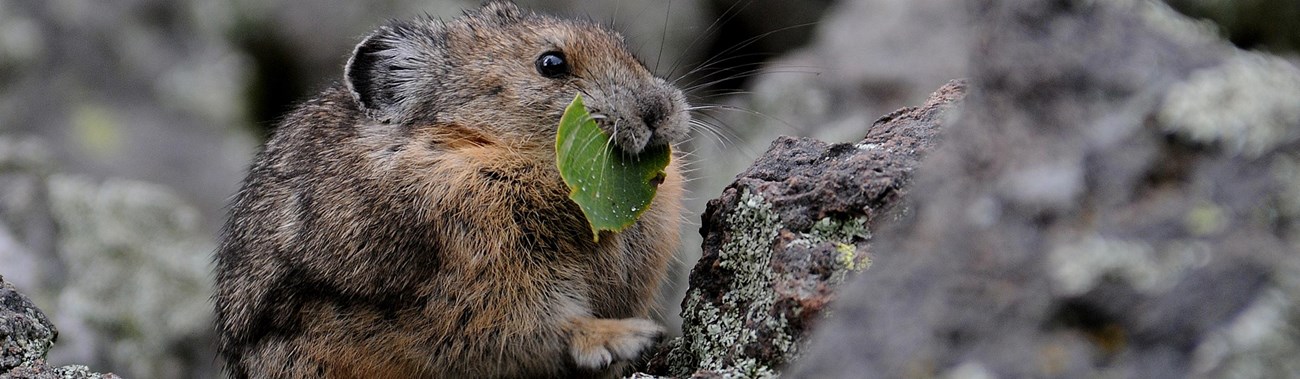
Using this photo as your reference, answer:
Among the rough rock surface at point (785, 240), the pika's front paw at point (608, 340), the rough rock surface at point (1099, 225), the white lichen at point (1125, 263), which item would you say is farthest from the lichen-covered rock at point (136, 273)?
the white lichen at point (1125, 263)

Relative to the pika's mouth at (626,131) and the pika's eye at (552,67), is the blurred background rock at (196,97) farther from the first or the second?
the pika's mouth at (626,131)

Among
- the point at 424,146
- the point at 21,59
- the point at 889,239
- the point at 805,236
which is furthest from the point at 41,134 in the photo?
the point at 889,239

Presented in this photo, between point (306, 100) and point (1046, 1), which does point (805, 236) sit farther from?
point (306, 100)

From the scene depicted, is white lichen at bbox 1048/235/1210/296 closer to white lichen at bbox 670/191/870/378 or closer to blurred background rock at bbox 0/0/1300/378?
white lichen at bbox 670/191/870/378

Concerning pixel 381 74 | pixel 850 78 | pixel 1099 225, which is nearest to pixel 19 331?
pixel 381 74

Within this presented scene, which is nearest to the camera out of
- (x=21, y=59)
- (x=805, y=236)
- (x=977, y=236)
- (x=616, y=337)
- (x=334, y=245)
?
(x=977, y=236)

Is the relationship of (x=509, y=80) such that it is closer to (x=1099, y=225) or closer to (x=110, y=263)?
(x=1099, y=225)
